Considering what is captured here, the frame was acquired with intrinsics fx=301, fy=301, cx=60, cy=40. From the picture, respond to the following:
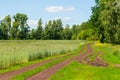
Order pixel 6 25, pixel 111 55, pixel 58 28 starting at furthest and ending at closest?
pixel 58 28, pixel 6 25, pixel 111 55

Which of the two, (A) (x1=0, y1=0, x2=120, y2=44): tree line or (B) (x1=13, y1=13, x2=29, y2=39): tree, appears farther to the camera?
(B) (x1=13, y1=13, x2=29, y2=39): tree

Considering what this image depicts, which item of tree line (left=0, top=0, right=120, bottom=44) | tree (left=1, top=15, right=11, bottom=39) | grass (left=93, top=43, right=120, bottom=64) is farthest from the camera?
tree (left=1, top=15, right=11, bottom=39)

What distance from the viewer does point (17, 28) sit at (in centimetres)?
15525

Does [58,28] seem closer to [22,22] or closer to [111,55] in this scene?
[22,22]

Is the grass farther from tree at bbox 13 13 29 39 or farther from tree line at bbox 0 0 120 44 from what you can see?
tree at bbox 13 13 29 39

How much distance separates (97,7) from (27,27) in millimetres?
56025

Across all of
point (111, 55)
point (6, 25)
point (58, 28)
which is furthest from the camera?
point (58, 28)

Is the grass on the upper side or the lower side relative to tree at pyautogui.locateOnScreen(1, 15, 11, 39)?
lower

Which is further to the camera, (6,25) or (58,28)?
(58,28)

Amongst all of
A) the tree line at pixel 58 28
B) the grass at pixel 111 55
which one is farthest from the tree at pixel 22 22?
the grass at pixel 111 55

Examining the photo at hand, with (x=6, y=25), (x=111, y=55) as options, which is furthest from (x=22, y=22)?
(x=111, y=55)

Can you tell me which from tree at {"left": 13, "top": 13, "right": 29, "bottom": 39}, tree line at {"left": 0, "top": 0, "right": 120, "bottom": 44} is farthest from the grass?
tree at {"left": 13, "top": 13, "right": 29, "bottom": 39}

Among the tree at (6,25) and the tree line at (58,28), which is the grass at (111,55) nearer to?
the tree line at (58,28)

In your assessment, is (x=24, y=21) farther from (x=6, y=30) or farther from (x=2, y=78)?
(x=2, y=78)
